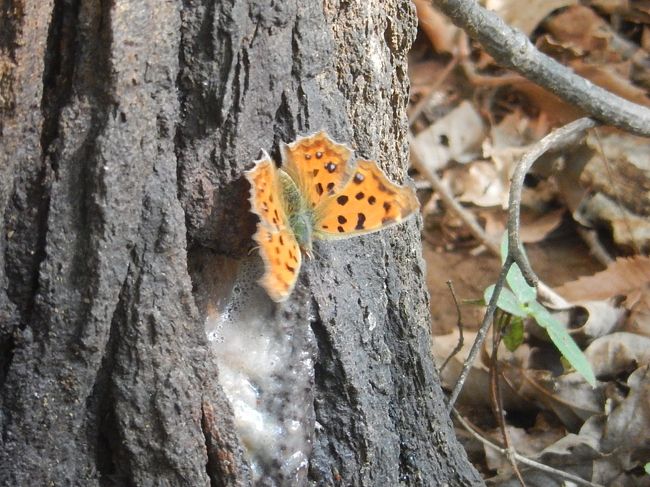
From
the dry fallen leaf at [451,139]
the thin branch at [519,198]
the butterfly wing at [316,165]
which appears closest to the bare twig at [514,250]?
the thin branch at [519,198]

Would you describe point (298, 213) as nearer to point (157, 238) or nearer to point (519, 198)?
point (157, 238)

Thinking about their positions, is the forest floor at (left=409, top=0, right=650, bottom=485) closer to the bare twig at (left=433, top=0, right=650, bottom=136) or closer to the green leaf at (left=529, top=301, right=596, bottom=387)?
the green leaf at (left=529, top=301, right=596, bottom=387)

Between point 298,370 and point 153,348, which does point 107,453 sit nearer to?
point 153,348

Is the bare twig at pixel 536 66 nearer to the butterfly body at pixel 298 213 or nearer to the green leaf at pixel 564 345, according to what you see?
the green leaf at pixel 564 345

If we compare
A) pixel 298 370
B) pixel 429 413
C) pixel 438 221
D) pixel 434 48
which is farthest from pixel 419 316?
pixel 434 48

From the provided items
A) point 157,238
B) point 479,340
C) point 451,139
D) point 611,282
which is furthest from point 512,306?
point 451,139
